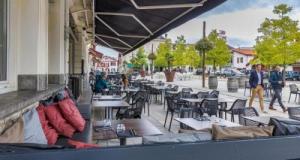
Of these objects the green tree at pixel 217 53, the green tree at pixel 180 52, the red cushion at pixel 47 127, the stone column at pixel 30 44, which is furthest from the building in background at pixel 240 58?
the red cushion at pixel 47 127

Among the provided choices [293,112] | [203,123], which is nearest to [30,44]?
[203,123]

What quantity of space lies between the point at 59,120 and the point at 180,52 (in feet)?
113

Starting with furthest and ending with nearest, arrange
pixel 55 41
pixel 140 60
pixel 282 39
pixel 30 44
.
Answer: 1. pixel 140 60
2. pixel 282 39
3. pixel 55 41
4. pixel 30 44

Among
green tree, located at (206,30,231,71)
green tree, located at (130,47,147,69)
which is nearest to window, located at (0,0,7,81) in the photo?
green tree, located at (206,30,231,71)

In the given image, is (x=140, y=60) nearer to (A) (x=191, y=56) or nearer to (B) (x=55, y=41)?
(A) (x=191, y=56)

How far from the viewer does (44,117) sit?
4121 mm

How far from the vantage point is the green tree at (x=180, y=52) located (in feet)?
125

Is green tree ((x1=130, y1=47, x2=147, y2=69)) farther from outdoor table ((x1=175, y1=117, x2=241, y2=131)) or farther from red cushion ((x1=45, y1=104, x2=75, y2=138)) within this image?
red cushion ((x1=45, y1=104, x2=75, y2=138))

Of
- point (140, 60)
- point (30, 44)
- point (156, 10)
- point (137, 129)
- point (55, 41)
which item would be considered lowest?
point (137, 129)

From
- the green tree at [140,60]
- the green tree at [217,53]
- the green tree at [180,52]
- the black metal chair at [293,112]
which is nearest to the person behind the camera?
the black metal chair at [293,112]

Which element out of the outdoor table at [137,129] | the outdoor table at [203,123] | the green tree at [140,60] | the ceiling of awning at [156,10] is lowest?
the outdoor table at [137,129]

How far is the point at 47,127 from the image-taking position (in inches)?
160

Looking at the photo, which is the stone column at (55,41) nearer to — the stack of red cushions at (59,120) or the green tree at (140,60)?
the stack of red cushions at (59,120)

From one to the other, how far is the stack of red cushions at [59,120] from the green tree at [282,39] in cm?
1561
